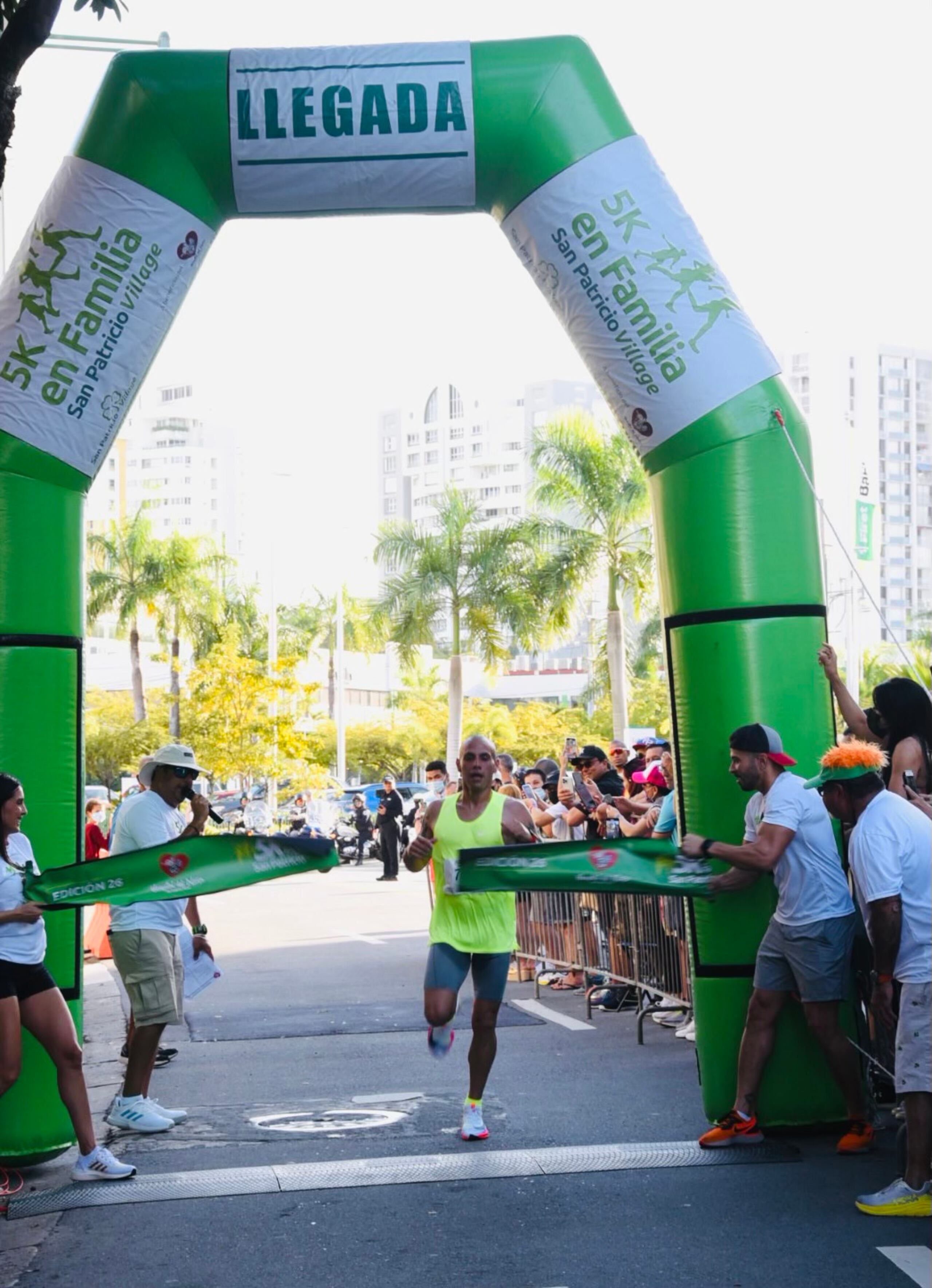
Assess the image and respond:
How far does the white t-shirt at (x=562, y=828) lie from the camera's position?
1376 centimetres

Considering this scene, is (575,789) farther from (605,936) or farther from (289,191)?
(289,191)

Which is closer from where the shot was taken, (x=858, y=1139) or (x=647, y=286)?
(x=858, y=1139)

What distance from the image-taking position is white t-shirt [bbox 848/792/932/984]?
6164 mm

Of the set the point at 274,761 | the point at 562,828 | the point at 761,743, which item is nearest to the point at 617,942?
the point at 562,828

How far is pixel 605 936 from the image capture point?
40.8 ft

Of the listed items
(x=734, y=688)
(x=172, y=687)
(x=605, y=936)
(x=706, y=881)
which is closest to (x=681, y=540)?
(x=734, y=688)

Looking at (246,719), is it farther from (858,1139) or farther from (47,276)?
(858,1139)

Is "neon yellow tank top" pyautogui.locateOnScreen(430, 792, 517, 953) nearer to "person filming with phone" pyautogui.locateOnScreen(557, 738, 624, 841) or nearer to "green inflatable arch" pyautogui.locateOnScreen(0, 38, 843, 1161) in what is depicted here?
"green inflatable arch" pyautogui.locateOnScreen(0, 38, 843, 1161)

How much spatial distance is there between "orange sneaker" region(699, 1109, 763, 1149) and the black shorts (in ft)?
10.0

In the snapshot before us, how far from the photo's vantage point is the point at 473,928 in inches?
302

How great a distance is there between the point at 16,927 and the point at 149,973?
1510 mm

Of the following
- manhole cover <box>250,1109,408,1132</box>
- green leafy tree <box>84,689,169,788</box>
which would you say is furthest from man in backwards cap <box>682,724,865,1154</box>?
green leafy tree <box>84,689,169,788</box>

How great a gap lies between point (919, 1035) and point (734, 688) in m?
2.03

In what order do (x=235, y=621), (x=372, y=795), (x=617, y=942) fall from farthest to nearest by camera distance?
(x=235, y=621) < (x=372, y=795) < (x=617, y=942)
